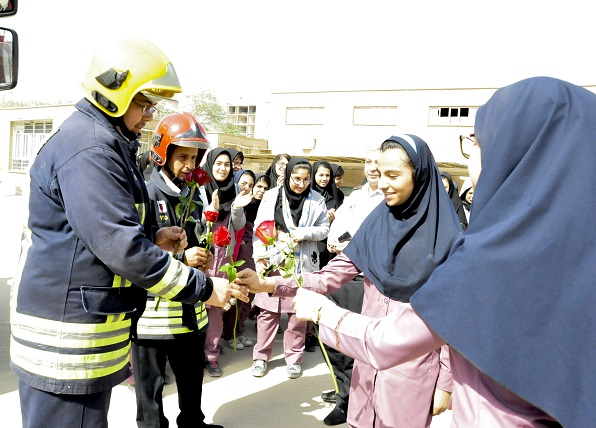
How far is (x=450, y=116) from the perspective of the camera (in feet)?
94.1

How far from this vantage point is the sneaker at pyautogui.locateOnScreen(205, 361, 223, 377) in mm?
4535

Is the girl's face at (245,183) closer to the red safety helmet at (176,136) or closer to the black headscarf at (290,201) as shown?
the black headscarf at (290,201)

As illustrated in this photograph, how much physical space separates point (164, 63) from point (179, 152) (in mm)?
1131

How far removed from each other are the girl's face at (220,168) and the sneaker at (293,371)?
2.04 meters

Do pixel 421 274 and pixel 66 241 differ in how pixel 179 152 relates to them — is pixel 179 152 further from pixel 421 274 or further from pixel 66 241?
pixel 421 274

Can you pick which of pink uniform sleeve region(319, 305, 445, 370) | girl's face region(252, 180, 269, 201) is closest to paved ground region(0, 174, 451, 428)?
girl's face region(252, 180, 269, 201)

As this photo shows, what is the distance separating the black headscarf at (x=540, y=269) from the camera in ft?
3.76

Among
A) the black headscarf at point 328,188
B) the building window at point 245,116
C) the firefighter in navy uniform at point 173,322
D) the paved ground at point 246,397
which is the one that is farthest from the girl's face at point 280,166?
the building window at point 245,116

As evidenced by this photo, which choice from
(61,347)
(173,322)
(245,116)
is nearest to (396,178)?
(173,322)

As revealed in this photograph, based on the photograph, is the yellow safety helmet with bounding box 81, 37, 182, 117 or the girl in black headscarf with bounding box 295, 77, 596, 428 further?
the yellow safety helmet with bounding box 81, 37, 182, 117

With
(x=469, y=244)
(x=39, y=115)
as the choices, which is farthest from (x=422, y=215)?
(x=39, y=115)

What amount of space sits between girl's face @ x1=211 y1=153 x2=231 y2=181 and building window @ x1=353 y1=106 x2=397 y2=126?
26094mm

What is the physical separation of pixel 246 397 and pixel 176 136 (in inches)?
90.2

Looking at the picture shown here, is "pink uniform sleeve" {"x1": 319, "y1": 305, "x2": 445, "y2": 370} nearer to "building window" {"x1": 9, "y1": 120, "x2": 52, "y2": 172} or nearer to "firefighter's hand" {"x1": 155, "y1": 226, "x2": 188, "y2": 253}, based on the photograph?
"firefighter's hand" {"x1": 155, "y1": 226, "x2": 188, "y2": 253}
